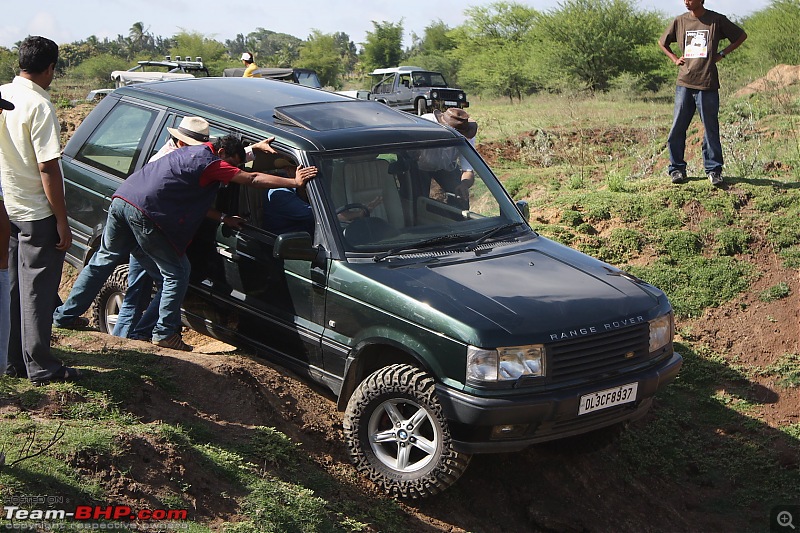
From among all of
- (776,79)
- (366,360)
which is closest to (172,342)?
(366,360)

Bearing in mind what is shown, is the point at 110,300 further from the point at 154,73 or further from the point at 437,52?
the point at 437,52

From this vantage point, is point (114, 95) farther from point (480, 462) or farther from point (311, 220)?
point (480, 462)

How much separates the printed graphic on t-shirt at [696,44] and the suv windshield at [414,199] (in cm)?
388

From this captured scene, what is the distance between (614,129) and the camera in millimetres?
18234

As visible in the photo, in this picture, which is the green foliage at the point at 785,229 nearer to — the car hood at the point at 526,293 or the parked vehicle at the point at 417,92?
the car hood at the point at 526,293

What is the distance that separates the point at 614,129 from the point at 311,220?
13.8 meters

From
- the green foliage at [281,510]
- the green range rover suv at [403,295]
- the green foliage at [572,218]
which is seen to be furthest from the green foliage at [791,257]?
the green foliage at [281,510]

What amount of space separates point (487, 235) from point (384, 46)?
60.9 m

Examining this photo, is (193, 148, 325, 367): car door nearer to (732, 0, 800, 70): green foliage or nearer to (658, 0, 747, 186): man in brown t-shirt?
(658, 0, 747, 186): man in brown t-shirt

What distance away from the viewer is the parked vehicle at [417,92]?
85.4 ft

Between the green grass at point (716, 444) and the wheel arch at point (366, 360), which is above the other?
the wheel arch at point (366, 360)

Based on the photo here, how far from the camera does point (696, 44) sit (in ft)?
29.7

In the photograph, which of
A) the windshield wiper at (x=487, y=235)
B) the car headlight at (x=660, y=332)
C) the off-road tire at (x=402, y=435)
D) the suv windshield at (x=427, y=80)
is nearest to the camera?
the off-road tire at (x=402, y=435)

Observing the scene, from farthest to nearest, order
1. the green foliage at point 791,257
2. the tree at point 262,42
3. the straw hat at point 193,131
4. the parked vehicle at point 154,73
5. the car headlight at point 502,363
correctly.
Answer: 1. the tree at point 262,42
2. the parked vehicle at point 154,73
3. the green foliage at point 791,257
4. the straw hat at point 193,131
5. the car headlight at point 502,363
